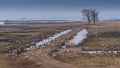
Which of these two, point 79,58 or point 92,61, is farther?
point 79,58

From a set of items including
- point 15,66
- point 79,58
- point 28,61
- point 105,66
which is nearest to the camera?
point 105,66

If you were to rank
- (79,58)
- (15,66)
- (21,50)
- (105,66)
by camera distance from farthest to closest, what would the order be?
(21,50) < (79,58) < (15,66) < (105,66)

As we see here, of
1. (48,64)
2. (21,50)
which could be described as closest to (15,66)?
(48,64)

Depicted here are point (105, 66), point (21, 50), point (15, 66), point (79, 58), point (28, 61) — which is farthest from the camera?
point (21, 50)

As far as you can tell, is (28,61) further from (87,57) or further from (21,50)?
(21,50)

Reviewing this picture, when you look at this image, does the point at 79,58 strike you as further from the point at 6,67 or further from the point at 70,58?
the point at 6,67

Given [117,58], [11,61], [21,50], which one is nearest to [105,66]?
[117,58]

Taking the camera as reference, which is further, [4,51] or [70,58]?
[4,51]

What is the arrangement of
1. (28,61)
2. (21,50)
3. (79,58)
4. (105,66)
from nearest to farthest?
(105,66)
(28,61)
(79,58)
(21,50)
